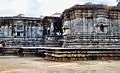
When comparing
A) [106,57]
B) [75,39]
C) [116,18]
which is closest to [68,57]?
[106,57]

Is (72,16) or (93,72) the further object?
(72,16)

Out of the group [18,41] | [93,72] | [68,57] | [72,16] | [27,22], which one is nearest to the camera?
[93,72]

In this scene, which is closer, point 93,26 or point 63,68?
point 63,68

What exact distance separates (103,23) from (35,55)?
6100 millimetres

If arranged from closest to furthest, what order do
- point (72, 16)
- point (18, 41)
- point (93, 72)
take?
point (93, 72), point (72, 16), point (18, 41)

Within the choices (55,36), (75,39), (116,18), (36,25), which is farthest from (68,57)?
(36,25)

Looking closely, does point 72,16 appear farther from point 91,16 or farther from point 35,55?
point 35,55

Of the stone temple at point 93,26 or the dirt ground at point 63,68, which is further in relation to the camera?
the stone temple at point 93,26

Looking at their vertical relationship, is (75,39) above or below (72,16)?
below

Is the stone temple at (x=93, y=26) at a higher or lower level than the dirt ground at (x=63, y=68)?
higher

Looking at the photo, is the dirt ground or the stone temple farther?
the stone temple

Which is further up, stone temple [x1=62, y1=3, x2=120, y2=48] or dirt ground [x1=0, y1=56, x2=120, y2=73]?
stone temple [x1=62, y1=3, x2=120, y2=48]

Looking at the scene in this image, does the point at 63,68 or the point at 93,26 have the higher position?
the point at 93,26

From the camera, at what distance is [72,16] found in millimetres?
22891
